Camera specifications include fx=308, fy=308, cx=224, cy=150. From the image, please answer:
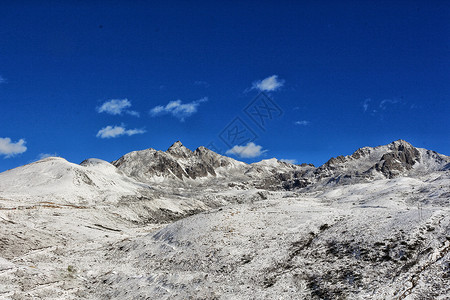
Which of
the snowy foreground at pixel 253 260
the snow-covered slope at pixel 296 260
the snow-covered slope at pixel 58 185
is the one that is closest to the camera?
the snow-covered slope at pixel 296 260

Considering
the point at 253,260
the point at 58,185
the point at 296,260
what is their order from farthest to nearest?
the point at 58,185, the point at 253,260, the point at 296,260

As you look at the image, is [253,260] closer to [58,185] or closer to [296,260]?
[296,260]

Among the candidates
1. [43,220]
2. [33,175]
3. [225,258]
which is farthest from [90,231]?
[33,175]

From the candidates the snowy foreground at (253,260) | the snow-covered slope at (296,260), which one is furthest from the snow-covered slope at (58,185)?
the snow-covered slope at (296,260)

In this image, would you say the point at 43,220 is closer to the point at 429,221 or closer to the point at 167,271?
the point at 167,271

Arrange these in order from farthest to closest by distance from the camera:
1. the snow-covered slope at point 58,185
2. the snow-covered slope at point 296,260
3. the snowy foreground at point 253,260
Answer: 1. the snow-covered slope at point 58,185
2. the snowy foreground at point 253,260
3. the snow-covered slope at point 296,260

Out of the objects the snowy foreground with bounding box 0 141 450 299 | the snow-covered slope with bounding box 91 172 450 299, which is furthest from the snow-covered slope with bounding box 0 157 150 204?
the snow-covered slope with bounding box 91 172 450 299

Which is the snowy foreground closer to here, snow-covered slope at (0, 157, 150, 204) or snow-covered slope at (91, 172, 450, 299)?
snow-covered slope at (91, 172, 450, 299)

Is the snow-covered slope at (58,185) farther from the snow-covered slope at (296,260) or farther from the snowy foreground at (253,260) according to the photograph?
the snow-covered slope at (296,260)

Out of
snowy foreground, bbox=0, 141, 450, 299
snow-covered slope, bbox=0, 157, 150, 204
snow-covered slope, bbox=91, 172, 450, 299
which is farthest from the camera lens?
snow-covered slope, bbox=0, 157, 150, 204

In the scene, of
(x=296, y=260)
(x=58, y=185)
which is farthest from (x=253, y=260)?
(x=58, y=185)

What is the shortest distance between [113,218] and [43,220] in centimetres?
1927

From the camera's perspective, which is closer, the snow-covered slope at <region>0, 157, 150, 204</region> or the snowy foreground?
the snowy foreground

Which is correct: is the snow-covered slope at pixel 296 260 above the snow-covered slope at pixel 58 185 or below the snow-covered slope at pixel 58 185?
below
